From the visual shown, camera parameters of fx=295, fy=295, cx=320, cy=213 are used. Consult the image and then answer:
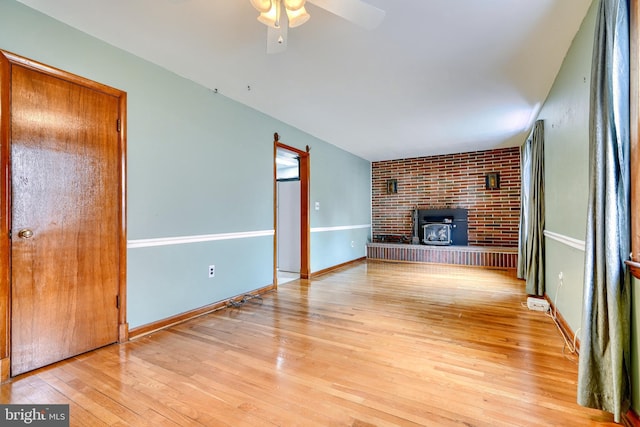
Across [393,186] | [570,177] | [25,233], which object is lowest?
[25,233]

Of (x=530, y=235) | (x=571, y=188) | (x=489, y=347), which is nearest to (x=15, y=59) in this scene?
(x=489, y=347)

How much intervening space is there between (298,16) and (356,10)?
0.33m

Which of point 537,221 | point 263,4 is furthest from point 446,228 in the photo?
point 263,4

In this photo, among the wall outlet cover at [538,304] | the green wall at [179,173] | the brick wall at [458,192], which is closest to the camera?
the green wall at [179,173]

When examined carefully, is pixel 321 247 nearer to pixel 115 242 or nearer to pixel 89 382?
pixel 115 242

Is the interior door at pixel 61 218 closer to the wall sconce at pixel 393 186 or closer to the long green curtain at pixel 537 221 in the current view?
the long green curtain at pixel 537 221

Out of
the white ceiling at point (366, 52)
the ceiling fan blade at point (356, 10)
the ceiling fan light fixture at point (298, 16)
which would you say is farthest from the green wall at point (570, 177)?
the ceiling fan light fixture at point (298, 16)

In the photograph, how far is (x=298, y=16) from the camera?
1.68 metres

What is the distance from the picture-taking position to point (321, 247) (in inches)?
203

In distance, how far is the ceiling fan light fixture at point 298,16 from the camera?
165 cm

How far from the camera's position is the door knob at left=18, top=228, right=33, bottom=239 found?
73.7 inches

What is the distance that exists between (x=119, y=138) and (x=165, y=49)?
80cm

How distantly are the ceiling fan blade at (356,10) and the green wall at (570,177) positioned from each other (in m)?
1.37

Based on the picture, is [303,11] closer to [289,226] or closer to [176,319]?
[176,319]
